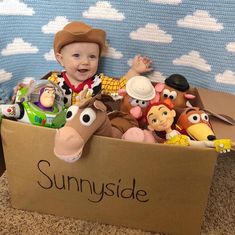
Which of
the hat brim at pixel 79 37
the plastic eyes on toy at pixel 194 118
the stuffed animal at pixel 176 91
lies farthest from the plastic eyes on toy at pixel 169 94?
the hat brim at pixel 79 37

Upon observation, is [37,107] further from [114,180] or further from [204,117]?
[204,117]

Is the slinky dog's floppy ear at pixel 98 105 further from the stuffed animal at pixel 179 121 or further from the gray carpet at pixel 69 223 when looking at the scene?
the gray carpet at pixel 69 223

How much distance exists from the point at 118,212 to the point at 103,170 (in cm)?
12

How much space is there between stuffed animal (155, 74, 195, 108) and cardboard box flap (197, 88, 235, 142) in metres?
0.04

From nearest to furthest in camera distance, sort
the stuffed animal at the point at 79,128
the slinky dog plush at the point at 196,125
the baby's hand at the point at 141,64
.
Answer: the stuffed animal at the point at 79,128 < the slinky dog plush at the point at 196,125 < the baby's hand at the point at 141,64

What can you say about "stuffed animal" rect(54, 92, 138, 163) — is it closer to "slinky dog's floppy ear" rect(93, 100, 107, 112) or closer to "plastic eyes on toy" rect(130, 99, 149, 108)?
"slinky dog's floppy ear" rect(93, 100, 107, 112)

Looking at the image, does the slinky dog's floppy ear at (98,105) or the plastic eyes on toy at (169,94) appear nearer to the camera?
the slinky dog's floppy ear at (98,105)

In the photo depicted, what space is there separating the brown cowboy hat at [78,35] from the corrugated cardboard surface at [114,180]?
29cm

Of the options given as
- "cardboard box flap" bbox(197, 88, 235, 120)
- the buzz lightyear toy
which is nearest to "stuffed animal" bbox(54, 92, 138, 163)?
the buzz lightyear toy

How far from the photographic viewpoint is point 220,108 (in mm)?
910

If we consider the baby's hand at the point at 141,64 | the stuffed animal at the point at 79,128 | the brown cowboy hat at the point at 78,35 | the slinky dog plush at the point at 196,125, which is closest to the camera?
the stuffed animal at the point at 79,128

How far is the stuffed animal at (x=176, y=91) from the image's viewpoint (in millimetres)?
902

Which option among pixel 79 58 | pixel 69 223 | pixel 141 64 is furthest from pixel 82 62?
pixel 69 223

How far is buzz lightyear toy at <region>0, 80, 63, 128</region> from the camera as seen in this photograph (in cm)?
77
